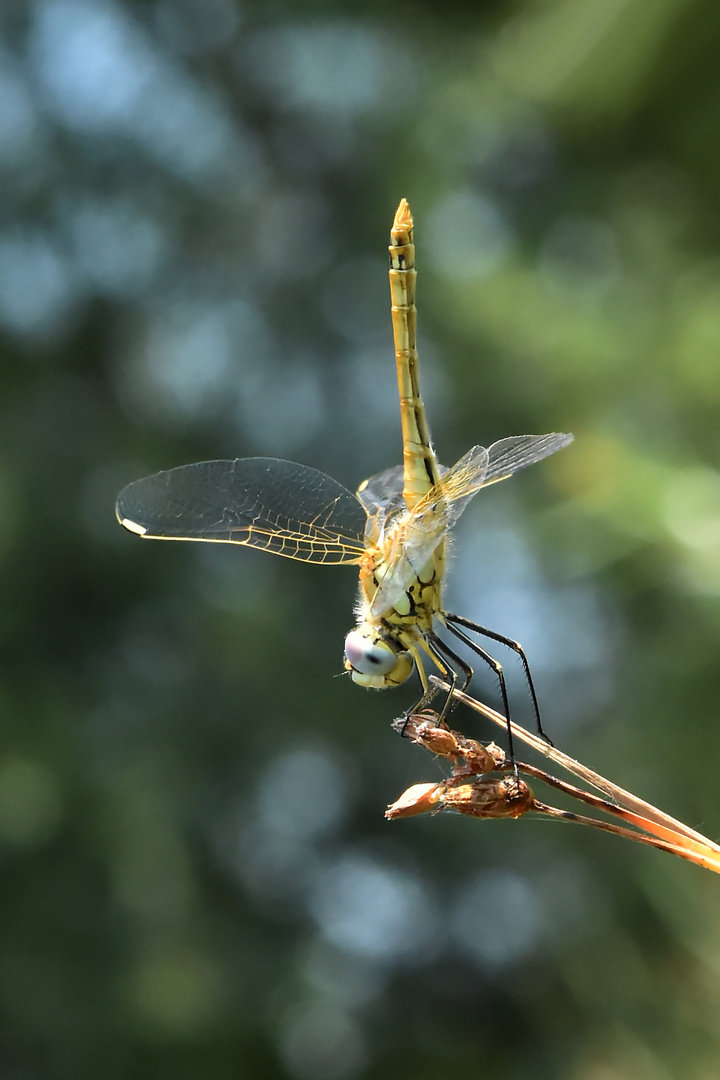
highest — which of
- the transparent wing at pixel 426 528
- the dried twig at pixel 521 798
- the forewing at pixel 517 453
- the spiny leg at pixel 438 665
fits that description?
the forewing at pixel 517 453

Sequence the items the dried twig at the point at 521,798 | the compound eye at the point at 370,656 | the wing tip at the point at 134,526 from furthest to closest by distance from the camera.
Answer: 1. the wing tip at the point at 134,526
2. the compound eye at the point at 370,656
3. the dried twig at the point at 521,798

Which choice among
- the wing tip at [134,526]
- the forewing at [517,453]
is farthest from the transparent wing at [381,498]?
the wing tip at [134,526]

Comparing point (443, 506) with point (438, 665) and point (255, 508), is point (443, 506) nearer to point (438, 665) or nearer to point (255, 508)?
point (438, 665)

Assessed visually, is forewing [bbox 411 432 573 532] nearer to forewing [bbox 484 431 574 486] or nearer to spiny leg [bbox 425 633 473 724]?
forewing [bbox 484 431 574 486]

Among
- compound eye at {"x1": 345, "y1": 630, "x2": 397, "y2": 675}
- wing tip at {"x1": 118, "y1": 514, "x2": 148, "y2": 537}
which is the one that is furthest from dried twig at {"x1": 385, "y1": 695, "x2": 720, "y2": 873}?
wing tip at {"x1": 118, "y1": 514, "x2": 148, "y2": 537}

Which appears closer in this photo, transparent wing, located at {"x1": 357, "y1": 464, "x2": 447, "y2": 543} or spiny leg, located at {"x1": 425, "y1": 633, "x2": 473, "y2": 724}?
spiny leg, located at {"x1": 425, "y1": 633, "x2": 473, "y2": 724}

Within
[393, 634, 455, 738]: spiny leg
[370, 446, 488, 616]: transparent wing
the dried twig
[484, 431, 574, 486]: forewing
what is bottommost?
the dried twig

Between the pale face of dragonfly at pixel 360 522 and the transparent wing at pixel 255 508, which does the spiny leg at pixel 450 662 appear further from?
the transparent wing at pixel 255 508

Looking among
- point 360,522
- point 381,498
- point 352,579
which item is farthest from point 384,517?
point 352,579
